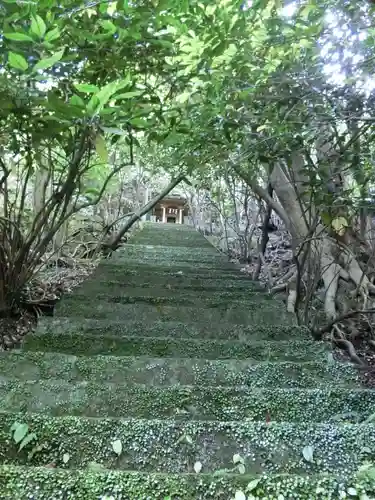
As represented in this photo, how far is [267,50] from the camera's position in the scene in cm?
247

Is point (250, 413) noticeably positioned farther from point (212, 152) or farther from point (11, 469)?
point (212, 152)

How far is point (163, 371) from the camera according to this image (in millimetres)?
1804

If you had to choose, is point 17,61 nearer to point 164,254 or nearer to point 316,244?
point 316,244

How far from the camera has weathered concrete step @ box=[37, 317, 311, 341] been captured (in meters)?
2.32

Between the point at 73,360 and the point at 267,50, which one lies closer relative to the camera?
the point at 73,360

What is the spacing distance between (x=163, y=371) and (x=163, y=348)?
1.08ft

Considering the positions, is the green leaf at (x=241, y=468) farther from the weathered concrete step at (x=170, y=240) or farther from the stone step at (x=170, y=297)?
the weathered concrete step at (x=170, y=240)

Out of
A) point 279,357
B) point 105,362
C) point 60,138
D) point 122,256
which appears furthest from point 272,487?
point 122,256

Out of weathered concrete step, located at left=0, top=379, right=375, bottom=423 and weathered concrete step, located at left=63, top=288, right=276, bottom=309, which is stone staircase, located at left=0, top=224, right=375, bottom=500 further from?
weathered concrete step, located at left=63, top=288, right=276, bottom=309

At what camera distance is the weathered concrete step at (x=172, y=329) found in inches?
91.4

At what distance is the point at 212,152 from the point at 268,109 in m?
0.83

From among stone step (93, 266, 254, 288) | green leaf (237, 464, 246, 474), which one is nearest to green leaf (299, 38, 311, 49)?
stone step (93, 266, 254, 288)

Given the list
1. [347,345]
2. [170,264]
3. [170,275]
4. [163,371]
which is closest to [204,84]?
[163,371]

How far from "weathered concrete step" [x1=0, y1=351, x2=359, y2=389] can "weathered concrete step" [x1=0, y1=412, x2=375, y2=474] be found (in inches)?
20.0
